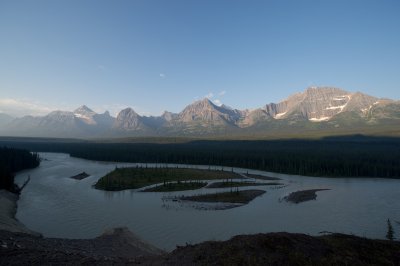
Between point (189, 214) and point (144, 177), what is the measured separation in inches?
2002

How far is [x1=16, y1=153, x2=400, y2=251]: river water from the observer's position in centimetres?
4872

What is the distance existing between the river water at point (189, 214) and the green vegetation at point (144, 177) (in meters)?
5.46

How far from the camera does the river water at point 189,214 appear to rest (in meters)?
48.7

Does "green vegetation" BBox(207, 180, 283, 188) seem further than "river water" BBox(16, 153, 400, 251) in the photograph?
Yes

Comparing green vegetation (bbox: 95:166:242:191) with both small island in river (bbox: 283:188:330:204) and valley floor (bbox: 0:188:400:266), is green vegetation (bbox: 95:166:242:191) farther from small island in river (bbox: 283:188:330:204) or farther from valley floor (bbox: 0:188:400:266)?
valley floor (bbox: 0:188:400:266)

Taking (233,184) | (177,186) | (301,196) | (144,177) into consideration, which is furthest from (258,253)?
(144,177)

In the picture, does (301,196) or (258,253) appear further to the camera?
(301,196)

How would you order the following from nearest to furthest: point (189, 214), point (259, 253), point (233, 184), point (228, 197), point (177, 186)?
point (259, 253) < point (189, 214) < point (228, 197) < point (177, 186) < point (233, 184)

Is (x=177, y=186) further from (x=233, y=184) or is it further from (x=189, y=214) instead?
(x=189, y=214)

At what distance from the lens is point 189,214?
60750 mm

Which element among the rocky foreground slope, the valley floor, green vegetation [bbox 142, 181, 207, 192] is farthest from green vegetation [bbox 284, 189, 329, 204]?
the rocky foreground slope

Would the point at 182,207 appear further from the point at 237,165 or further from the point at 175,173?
the point at 237,165

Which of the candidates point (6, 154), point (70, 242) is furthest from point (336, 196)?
point (6, 154)

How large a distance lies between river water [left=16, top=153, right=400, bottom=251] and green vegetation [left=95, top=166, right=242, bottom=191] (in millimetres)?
5464
